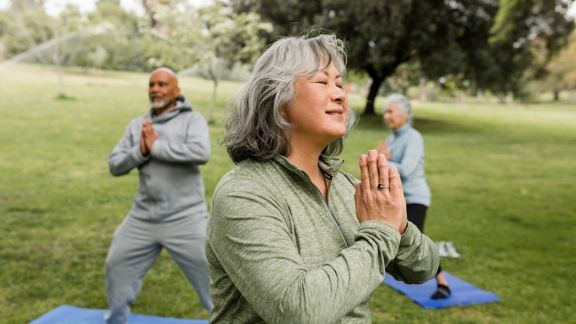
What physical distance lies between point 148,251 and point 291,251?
8.60ft

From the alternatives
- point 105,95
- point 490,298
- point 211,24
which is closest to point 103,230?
point 490,298

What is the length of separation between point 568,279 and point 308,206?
202 inches

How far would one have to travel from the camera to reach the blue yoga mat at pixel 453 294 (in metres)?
4.81

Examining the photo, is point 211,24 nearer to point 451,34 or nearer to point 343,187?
point 451,34

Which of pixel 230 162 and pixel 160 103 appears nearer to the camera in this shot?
pixel 160 103

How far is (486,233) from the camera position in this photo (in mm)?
7480

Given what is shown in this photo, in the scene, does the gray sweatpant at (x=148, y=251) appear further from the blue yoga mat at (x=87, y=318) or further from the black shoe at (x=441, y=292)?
the black shoe at (x=441, y=292)

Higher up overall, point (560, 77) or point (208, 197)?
point (208, 197)

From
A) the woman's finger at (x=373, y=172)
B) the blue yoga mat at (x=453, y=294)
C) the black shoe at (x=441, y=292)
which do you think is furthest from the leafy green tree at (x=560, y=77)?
the woman's finger at (x=373, y=172)

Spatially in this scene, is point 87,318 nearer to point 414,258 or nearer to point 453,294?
point 453,294

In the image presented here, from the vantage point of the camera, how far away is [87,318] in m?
4.26

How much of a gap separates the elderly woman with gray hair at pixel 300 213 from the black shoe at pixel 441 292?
3.30 metres

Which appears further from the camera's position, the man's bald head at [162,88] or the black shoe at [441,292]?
the black shoe at [441,292]

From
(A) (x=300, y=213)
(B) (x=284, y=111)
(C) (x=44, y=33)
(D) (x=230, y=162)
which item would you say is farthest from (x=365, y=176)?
(C) (x=44, y=33)
